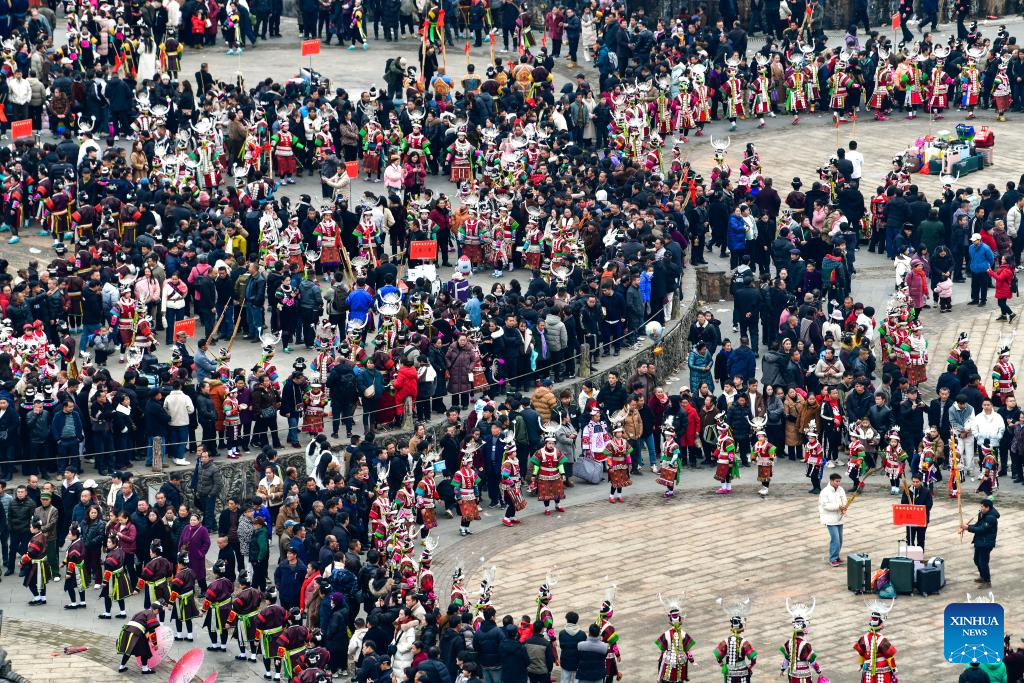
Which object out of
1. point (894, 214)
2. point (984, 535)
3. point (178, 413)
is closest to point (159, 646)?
point (178, 413)

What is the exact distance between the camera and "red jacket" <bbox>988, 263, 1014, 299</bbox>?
149 ft

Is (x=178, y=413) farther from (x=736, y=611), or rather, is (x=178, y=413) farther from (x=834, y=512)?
(x=736, y=611)

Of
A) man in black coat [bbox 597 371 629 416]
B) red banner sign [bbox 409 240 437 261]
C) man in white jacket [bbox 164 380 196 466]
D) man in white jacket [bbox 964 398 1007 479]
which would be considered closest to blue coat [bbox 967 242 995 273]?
man in white jacket [bbox 964 398 1007 479]

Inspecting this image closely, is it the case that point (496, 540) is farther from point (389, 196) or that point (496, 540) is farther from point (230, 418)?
point (389, 196)

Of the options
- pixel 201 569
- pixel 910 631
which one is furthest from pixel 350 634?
pixel 910 631

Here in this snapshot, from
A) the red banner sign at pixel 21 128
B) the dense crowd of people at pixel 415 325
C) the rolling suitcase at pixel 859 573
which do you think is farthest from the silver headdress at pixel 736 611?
the red banner sign at pixel 21 128

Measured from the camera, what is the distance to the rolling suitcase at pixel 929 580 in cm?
3556

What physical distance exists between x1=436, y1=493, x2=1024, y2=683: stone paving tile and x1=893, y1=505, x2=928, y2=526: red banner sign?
123cm

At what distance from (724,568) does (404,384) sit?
21.3 feet

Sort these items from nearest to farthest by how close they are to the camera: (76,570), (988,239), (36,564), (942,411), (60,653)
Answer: (60,653), (76,570), (36,564), (942,411), (988,239)

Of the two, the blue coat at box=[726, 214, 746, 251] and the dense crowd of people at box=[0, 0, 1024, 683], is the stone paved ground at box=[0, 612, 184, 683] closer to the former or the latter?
the dense crowd of people at box=[0, 0, 1024, 683]

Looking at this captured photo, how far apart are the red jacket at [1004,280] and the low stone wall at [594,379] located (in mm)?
5613

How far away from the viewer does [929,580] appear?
35.6 m

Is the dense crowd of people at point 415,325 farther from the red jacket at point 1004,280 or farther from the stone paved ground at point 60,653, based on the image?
the stone paved ground at point 60,653
